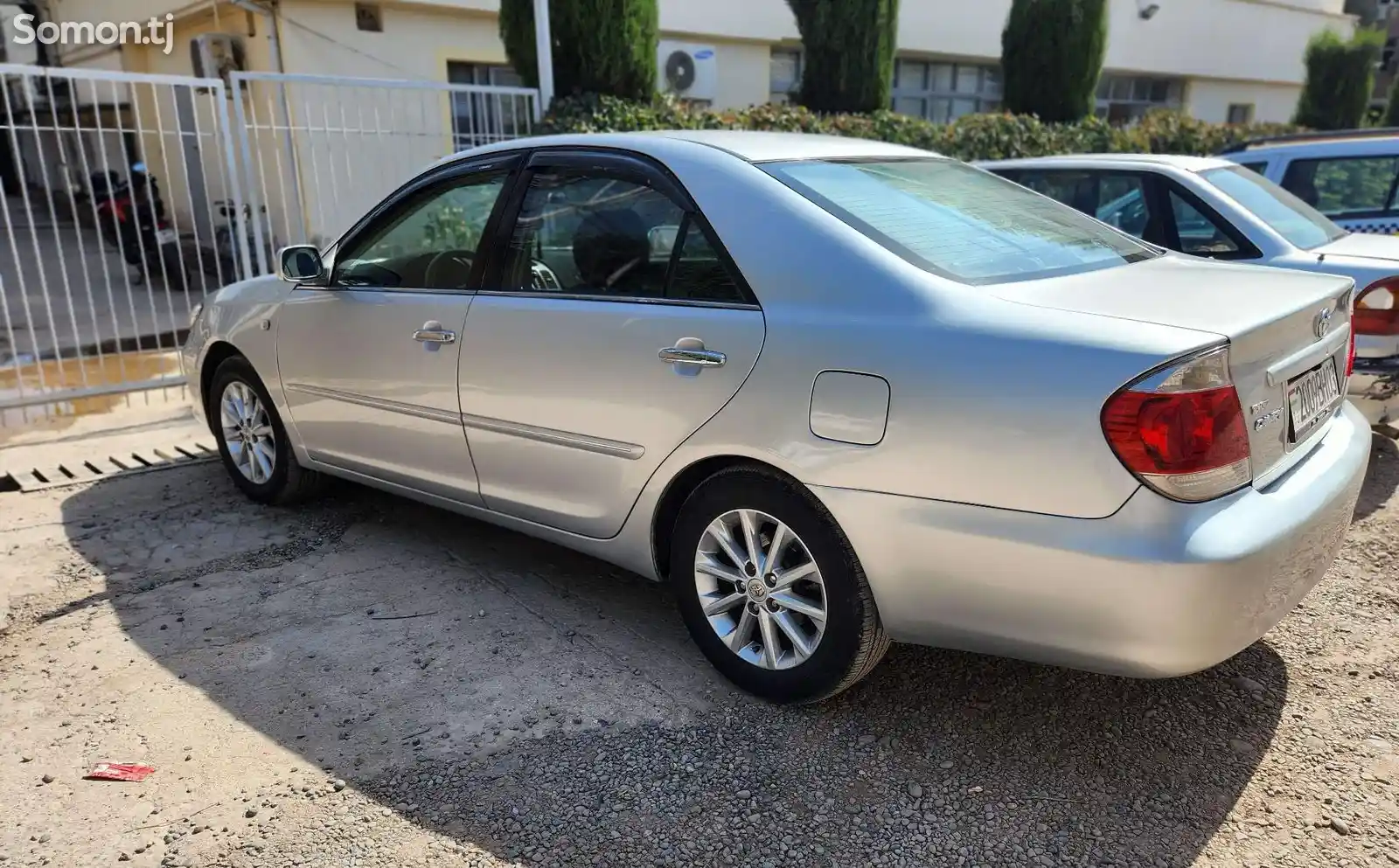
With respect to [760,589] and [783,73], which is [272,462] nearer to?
[760,589]

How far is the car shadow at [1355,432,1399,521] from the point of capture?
448 centimetres

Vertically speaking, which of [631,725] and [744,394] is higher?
[744,394]

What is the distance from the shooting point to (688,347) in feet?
9.39

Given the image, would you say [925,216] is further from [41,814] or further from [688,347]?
[41,814]

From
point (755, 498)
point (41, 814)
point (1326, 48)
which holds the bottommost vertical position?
point (41, 814)

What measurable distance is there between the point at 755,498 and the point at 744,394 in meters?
0.30

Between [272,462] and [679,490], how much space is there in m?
2.50

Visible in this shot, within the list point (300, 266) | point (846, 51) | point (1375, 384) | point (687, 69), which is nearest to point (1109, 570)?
point (1375, 384)

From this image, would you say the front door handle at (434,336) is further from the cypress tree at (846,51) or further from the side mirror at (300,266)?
the cypress tree at (846,51)

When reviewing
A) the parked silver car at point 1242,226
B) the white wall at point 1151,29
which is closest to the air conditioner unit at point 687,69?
the white wall at point 1151,29

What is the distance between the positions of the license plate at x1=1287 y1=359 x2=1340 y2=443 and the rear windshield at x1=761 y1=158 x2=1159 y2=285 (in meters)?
0.66

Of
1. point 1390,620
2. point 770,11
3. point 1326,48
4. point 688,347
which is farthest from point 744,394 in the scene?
point 1326,48

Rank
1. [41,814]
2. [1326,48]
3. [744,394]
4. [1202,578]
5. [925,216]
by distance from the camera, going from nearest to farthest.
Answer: [1202,578] < [41,814] < [744,394] < [925,216] < [1326,48]

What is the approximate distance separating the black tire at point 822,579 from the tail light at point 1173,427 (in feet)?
2.55
